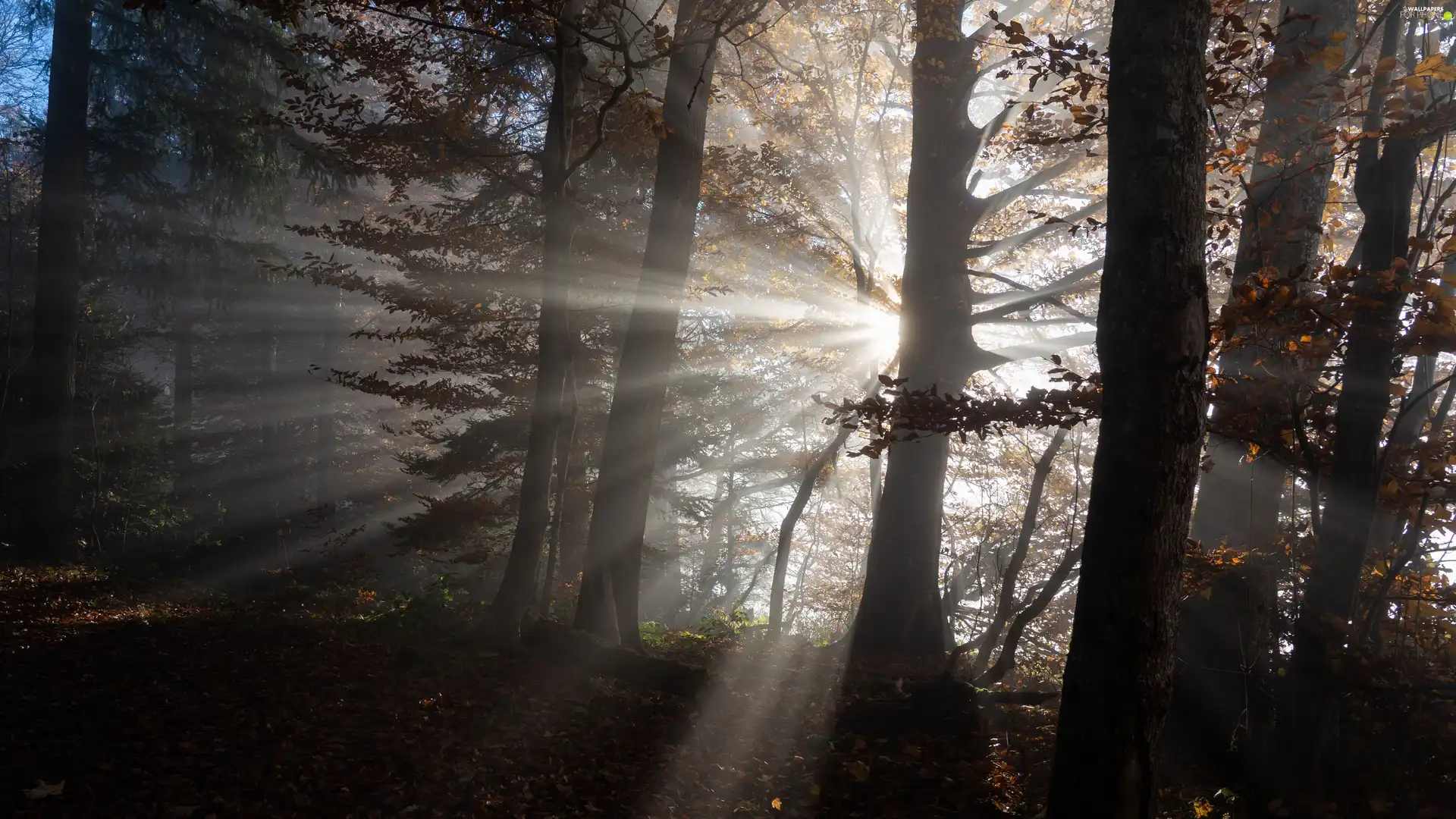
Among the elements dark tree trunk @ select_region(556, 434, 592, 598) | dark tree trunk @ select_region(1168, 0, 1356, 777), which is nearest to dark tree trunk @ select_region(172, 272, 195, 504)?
dark tree trunk @ select_region(556, 434, 592, 598)

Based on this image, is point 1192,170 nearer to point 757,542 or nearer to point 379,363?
point 757,542

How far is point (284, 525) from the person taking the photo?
18703 mm

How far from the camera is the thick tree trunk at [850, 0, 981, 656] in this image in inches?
360

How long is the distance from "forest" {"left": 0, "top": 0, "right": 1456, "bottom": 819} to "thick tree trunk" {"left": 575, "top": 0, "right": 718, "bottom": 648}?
0.05 m

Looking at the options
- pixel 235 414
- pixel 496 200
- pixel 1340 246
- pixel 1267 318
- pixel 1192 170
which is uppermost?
pixel 1340 246

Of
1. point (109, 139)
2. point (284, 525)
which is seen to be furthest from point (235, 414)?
point (109, 139)

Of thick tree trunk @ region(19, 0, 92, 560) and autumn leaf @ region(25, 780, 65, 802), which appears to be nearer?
autumn leaf @ region(25, 780, 65, 802)

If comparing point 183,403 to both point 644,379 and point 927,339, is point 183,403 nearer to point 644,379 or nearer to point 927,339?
point 644,379

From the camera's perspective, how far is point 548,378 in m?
7.25

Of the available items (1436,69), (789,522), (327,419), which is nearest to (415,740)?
(1436,69)

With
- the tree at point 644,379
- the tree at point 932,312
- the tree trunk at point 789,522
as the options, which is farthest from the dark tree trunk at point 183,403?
the tree at point 932,312

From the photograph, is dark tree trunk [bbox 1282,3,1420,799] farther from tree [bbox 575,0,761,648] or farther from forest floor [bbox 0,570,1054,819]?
tree [bbox 575,0,761,648]

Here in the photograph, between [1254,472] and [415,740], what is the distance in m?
6.12

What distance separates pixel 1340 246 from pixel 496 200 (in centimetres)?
1387
